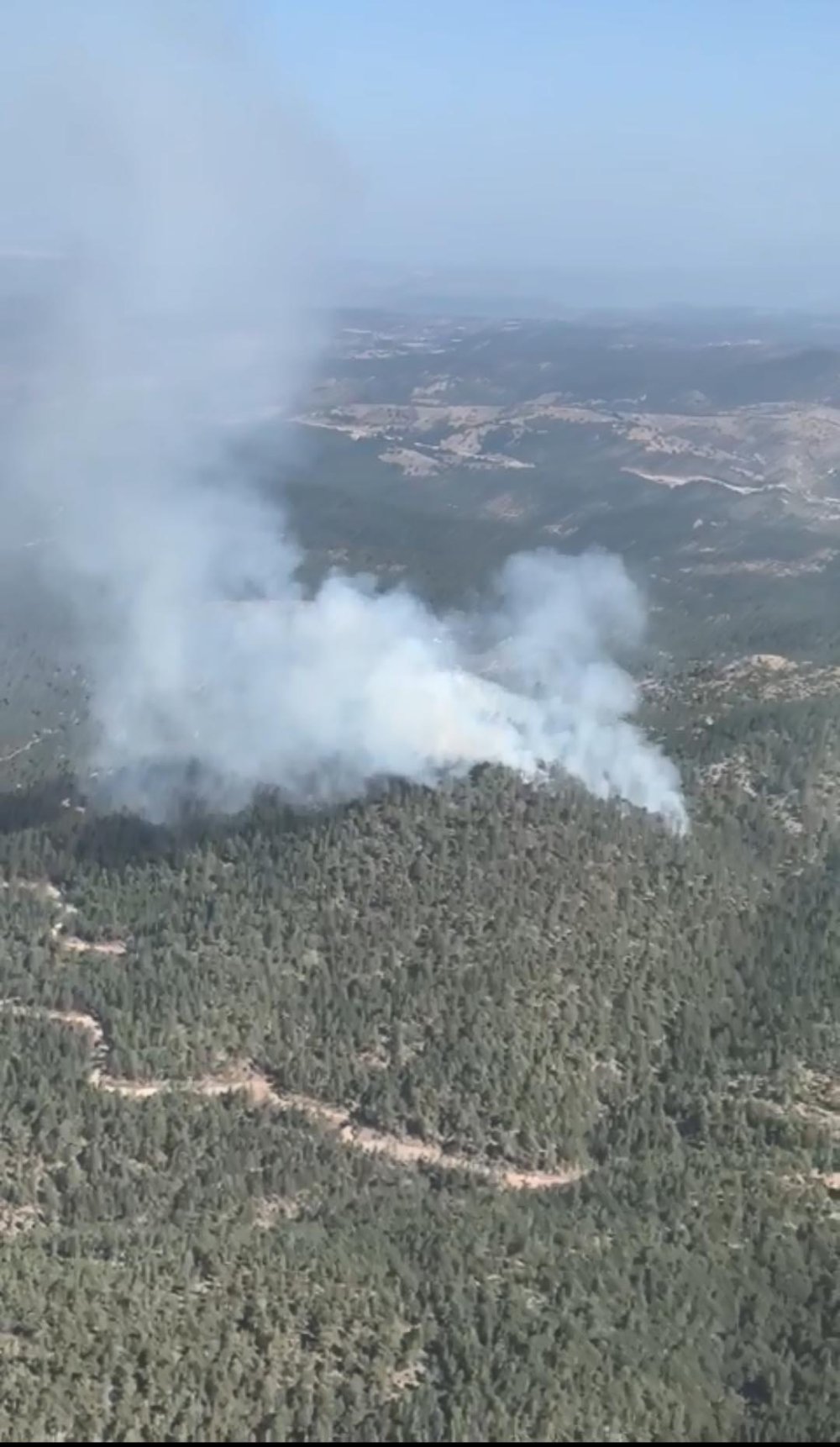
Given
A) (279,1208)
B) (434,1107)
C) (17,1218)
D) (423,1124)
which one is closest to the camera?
(17,1218)

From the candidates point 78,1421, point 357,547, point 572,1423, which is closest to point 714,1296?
point 572,1423

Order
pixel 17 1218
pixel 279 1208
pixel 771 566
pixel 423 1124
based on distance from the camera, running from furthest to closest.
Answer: pixel 771 566 < pixel 423 1124 < pixel 279 1208 < pixel 17 1218

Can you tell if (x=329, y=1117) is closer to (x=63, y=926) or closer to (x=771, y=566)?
(x=63, y=926)

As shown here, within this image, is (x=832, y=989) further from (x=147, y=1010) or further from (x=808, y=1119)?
(x=147, y=1010)

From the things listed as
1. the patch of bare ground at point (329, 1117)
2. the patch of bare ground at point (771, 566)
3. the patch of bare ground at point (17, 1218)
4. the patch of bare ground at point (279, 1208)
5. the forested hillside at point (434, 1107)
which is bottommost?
the patch of bare ground at point (17, 1218)

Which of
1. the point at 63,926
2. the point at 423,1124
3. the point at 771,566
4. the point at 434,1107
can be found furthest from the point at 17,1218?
the point at 771,566

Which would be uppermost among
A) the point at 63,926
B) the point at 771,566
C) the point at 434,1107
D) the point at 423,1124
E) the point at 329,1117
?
the point at 771,566

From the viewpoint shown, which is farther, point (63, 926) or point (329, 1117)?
point (63, 926)

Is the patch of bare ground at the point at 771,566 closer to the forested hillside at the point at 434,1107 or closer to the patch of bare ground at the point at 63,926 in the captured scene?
the forested hillside at the point at 434,1107

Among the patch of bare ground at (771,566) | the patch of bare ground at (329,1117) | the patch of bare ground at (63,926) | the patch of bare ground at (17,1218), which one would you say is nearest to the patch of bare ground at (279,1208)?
the patch of bare ground at (329,1117)
